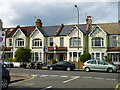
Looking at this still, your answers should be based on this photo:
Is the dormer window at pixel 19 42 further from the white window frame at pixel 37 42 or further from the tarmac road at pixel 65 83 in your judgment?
the tarmac road at pixel 65 83

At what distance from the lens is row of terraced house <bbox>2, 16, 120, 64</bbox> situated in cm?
3641

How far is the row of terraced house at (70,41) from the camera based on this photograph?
36406mm

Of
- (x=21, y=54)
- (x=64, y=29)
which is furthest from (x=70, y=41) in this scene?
(x=21, y=54)

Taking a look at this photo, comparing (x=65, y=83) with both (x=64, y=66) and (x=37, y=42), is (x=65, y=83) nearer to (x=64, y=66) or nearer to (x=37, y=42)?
(x=64, y=66)

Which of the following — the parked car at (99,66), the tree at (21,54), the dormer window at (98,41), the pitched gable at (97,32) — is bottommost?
the parked car at (99,66)

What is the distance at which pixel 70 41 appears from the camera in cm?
3878

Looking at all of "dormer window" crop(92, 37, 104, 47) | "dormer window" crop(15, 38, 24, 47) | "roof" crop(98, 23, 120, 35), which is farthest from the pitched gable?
"dormer window" crop(15, 38, 24, 47)

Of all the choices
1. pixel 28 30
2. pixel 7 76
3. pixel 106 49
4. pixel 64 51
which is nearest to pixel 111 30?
pixel 106 49

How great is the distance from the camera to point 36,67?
99.6 ft

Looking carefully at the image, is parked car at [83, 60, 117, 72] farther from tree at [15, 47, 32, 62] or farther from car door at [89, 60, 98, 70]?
tree at [15, 47, 32, 62]

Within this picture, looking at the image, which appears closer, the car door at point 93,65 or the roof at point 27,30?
the car door at point 93,65

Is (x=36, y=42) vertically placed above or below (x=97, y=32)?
below

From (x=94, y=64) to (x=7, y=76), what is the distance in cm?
1587

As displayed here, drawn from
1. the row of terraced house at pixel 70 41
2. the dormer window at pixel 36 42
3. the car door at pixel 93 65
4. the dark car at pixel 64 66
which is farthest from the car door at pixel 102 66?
the dormer window at pixel 36 42
